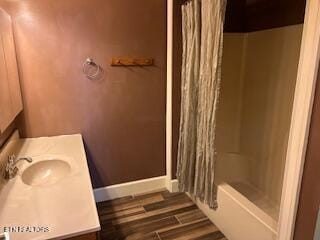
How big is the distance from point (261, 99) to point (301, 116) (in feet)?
4.44

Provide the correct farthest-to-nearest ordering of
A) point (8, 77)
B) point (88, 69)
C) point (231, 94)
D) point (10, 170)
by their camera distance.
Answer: point (231, 94)
point (88, 69)
point (8, 77)
point (10, 170)

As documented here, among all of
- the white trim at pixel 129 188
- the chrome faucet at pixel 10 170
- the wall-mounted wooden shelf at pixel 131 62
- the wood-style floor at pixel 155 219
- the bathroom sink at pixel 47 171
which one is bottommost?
the wood-style floor at pixel 155 219

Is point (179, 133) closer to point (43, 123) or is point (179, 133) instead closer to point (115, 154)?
point (115, 154)

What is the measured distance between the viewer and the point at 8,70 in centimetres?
157

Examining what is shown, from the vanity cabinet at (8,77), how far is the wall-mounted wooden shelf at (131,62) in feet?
2.50

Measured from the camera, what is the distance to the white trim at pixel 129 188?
2393 millimetres

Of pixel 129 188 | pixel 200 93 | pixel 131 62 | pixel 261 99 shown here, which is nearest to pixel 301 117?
pixel 200 93

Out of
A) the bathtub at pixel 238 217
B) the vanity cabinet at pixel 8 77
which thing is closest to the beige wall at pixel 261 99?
the bathtub at pixel 238 217

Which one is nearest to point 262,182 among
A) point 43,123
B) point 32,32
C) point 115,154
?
point 115,154

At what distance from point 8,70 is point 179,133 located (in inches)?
59.3

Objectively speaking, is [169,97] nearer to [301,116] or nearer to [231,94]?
[231,94]

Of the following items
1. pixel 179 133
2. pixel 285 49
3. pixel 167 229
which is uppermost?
pixel 285 49

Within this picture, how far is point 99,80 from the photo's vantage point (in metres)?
2.11

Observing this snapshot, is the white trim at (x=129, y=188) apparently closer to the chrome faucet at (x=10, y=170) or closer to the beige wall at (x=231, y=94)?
the beige wall at (x=231, y=94)
